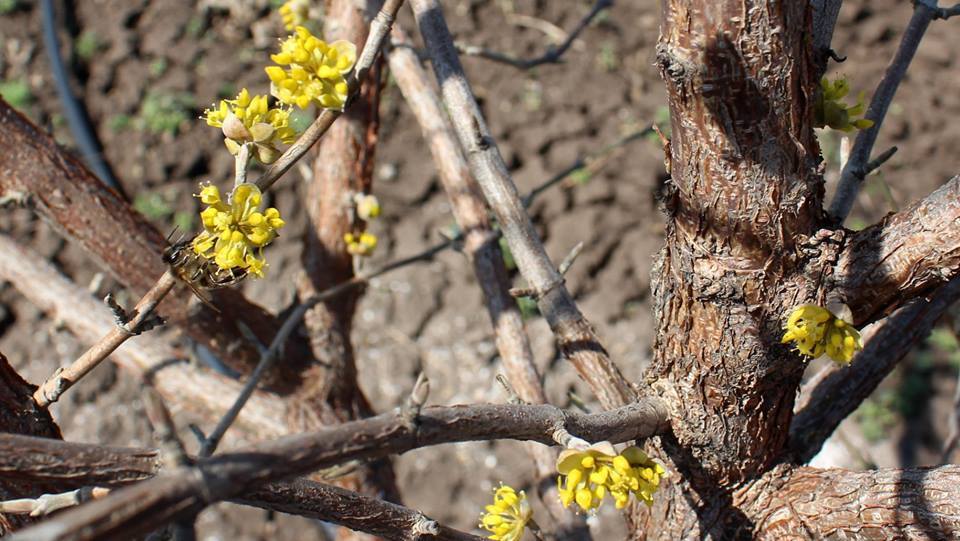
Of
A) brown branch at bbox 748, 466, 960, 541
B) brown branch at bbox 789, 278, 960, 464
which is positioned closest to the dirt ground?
brown branch at bbox 789, 278, 960, 464

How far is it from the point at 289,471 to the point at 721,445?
0.76 meters

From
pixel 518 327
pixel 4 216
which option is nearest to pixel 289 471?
pixel 518 327

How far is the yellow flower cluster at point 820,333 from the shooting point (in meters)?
1.04

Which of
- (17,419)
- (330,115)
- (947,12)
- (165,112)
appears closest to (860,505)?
(947,12)

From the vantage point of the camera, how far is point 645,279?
3449 mm

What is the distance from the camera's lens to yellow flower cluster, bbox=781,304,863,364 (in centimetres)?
104

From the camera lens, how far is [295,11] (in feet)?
6.04

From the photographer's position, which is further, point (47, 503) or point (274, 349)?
point (274, 349)

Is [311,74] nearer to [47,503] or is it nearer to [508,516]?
[47,503]

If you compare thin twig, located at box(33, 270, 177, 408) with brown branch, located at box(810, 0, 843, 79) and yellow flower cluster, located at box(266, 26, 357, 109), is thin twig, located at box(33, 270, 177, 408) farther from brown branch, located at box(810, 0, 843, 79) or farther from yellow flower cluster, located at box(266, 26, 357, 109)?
brown branch, located at box(810, 0, 843, 79)

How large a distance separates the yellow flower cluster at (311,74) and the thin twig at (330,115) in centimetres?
2

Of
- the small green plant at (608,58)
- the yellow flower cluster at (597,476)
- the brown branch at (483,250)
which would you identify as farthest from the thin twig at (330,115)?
the small green plant at (608,58)

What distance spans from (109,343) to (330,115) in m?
0.43

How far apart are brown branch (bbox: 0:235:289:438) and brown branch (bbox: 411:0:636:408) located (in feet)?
2.81
